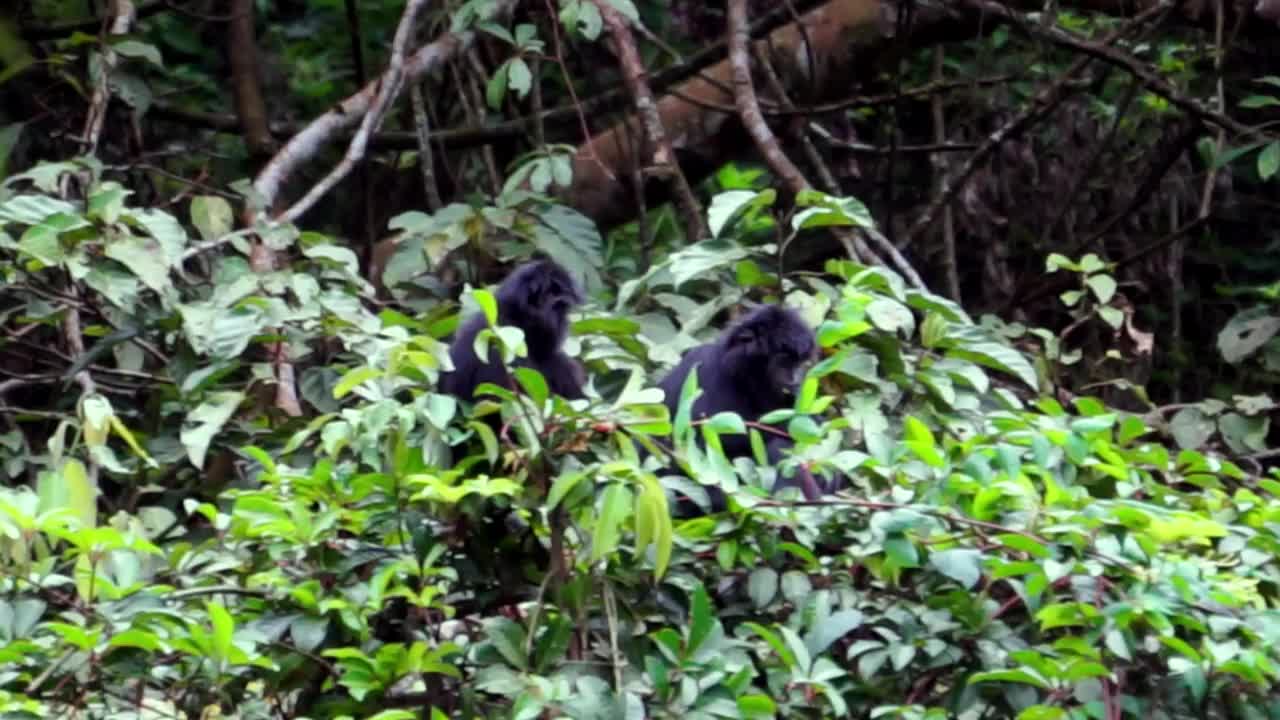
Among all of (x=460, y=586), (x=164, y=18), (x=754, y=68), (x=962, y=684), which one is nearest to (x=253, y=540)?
(x=460, y=586)

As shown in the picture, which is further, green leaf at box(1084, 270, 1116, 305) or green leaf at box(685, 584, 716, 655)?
green leaf at box(1084, 270, 1116, 305)

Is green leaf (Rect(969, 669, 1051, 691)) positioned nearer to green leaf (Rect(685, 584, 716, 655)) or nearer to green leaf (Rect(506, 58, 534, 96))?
green leaf (Rect(685, 584, 716, 655))

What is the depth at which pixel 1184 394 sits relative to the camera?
8.66 meters

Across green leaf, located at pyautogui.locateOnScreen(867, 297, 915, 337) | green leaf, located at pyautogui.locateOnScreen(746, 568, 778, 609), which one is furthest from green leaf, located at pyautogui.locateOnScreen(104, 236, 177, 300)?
green leaf, located at pyautogui.locateOnScreen(746, 568, 778, 609)

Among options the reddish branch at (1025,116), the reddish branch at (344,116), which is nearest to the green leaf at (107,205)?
the reddish branch at (344,116)

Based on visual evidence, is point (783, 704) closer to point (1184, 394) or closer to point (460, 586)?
point (460, 586)

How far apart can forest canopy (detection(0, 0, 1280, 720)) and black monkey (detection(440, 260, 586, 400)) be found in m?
0.01

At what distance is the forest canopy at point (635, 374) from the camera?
10.8 feet

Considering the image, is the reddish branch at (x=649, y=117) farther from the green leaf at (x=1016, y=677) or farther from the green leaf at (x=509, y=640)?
the green leaf at (x=1016, y=677)

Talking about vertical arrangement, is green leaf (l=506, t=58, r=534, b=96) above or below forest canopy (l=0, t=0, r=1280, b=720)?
above

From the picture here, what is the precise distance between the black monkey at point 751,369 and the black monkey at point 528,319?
1.09 feet

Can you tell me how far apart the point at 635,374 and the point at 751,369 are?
2.26 meters

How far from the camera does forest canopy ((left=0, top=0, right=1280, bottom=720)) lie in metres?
3.28

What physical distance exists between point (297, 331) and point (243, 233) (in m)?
0.56
